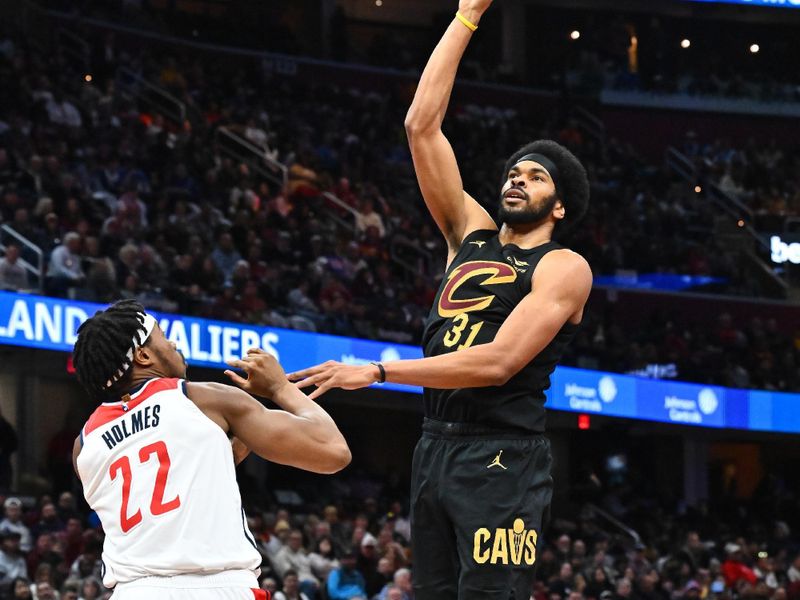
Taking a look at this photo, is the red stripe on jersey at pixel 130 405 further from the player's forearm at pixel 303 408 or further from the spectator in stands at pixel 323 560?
the spectator in stands at pixel 323 560

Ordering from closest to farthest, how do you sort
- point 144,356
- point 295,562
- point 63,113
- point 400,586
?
1. point 144,356
2. point 400,586
3. point 295,562
4. point 63,113

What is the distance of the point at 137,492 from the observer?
14.5 ft

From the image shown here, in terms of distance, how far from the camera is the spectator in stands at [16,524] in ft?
47.2

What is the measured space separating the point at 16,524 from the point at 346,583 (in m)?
3.45

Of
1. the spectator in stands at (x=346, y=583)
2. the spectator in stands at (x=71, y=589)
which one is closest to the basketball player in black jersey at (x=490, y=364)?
the spectator in stands at (x=71, y=589)

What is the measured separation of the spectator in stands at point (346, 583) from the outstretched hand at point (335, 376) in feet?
34.9

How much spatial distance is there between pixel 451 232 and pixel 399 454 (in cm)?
2123

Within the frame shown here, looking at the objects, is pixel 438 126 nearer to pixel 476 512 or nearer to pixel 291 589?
pixel 476 512

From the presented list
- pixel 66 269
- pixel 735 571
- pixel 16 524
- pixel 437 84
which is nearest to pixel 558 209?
pixel 437 84

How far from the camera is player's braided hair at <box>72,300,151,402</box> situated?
4480 mm

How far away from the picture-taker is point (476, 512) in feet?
17.2

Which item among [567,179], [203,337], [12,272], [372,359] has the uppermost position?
[12,272]

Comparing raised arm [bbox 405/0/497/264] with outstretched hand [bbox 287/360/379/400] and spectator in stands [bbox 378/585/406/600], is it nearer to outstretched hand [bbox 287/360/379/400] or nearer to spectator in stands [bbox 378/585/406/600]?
outstretched hand [bbox 287/360/379/400]

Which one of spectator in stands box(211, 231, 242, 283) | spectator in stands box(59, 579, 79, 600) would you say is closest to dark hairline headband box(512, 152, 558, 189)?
spectator in stands box(59, 579, 79, 600)
